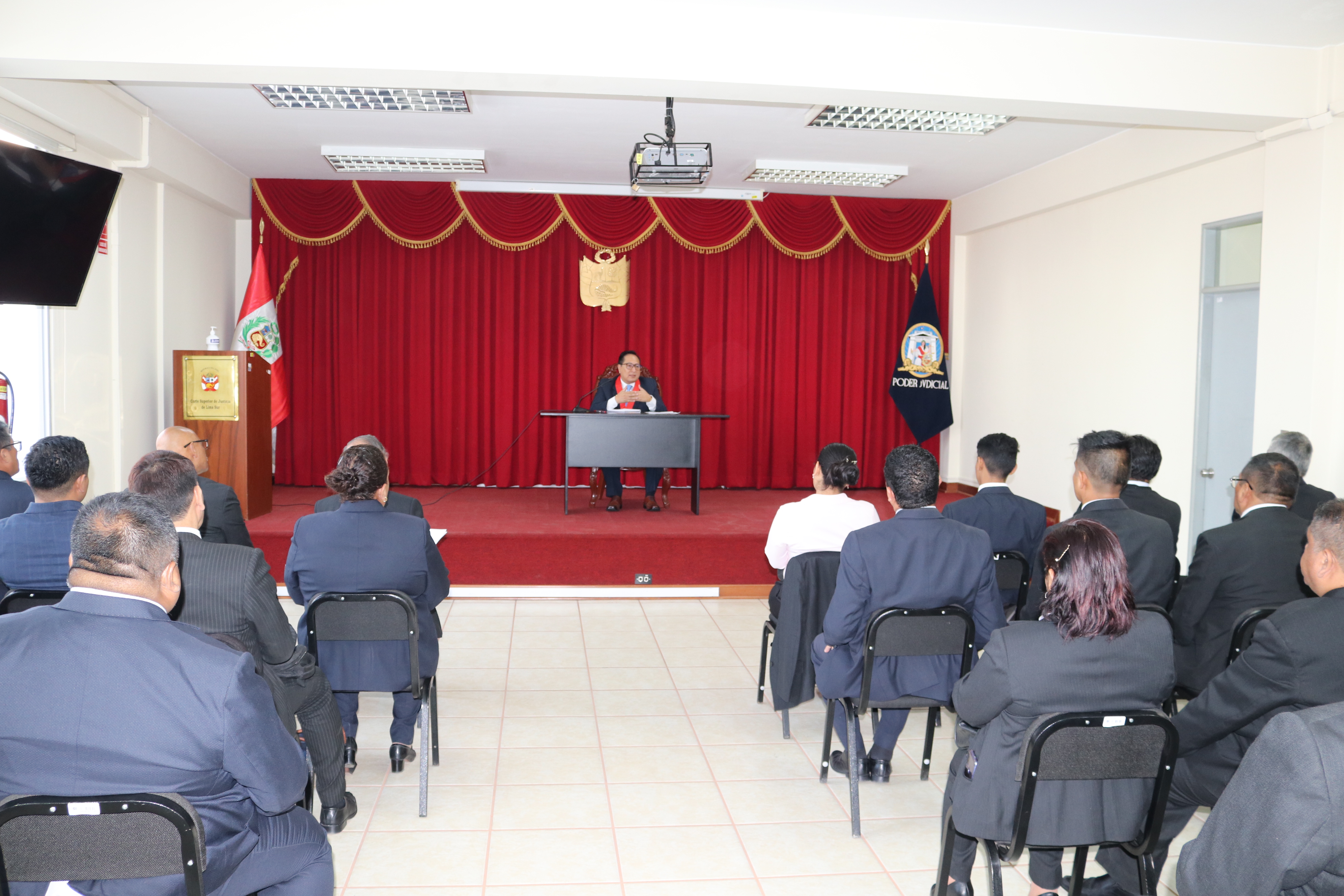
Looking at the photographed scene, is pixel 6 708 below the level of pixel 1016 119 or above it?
below

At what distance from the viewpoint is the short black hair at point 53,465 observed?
285 centimetres

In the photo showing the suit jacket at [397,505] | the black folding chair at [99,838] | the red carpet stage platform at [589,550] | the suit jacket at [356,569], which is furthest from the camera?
the red carpet stage platform at [589,550]

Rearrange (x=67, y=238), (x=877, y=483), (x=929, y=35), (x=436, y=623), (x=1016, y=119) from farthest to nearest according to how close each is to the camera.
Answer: (x=877, y=483), (x=1016, y=119), (x=67, y=238), (x=929, y=35), (x=436, y=623)

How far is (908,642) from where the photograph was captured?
2734mm

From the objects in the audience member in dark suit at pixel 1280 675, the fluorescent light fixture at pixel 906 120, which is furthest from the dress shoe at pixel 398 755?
the fluorescent light fixture at pixel 906 120

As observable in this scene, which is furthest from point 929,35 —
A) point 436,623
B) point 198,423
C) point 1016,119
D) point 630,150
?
point 198,423

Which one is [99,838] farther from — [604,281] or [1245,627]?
[604,281]

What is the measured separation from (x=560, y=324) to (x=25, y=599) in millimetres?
6127

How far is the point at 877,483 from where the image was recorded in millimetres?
9016

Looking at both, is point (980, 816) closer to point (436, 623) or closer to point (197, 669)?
point (197, 669)

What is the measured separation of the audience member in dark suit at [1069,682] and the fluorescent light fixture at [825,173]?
5558 millimetres

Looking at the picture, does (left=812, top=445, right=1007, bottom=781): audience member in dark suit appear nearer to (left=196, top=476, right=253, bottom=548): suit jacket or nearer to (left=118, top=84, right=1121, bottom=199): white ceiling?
(left=196, top=476, right=253, bottom=548): suit jacket

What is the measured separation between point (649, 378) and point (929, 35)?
367 cm

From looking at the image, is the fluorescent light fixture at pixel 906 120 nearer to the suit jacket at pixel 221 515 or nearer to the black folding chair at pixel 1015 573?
the black folding chair at pixel 1015 573
